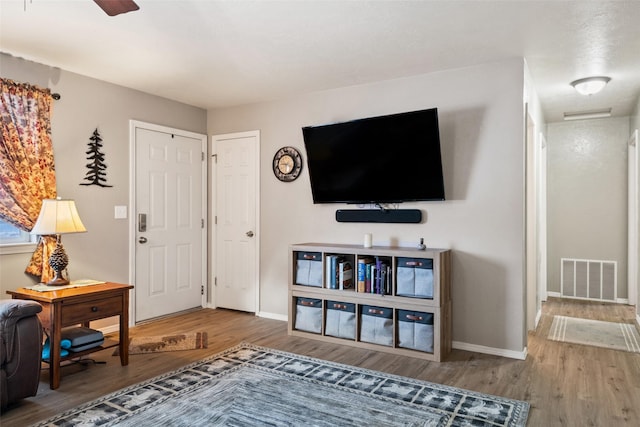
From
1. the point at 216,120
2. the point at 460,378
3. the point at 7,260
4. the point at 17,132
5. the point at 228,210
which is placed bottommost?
the point at 460,378

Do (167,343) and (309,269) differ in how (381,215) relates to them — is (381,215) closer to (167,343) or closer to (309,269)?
(309,269)

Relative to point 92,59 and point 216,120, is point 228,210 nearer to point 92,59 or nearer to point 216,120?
point 216,120

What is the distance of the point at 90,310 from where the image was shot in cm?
295

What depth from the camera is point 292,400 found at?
2621mm

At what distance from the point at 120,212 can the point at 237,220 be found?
126cm

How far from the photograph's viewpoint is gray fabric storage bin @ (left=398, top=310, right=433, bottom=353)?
339 cm

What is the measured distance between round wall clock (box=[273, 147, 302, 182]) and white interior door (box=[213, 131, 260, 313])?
0.27 meters

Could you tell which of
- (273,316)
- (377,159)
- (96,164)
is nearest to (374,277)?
(377,159)

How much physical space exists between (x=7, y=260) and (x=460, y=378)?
11.6 feet

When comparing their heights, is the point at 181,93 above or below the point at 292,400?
above

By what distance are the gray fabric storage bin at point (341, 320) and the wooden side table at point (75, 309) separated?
1677 mm

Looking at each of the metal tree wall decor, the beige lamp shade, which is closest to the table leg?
the beige lamp shade

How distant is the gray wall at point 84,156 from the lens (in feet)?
11.4

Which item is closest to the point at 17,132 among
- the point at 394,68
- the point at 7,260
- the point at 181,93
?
the point at 7,260
